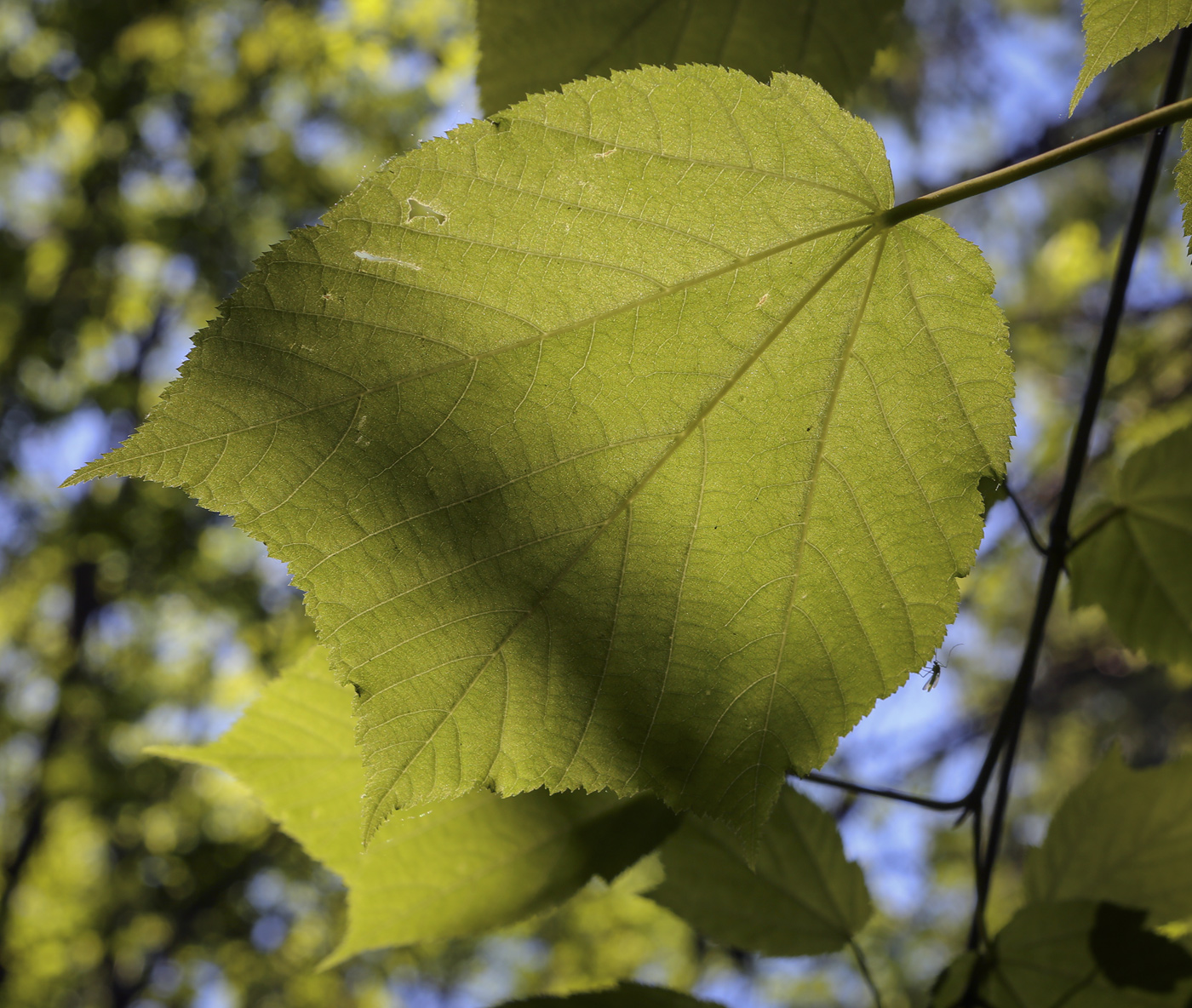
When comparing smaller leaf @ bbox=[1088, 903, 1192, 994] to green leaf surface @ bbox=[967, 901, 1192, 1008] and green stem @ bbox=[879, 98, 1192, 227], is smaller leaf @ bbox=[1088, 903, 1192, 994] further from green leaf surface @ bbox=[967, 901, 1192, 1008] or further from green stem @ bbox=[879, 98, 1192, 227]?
green stem @ bbox=[879, 98, 1192, 227]

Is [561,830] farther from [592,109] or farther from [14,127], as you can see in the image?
[14,127]

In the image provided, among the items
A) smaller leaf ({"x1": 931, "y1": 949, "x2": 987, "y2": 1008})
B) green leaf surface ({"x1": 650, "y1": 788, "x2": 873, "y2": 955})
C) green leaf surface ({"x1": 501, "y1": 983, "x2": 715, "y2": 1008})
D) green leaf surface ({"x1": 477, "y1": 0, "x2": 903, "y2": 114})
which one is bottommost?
smaller leaf ({"x1": 931, "y1": 949, "x2": 987, "y2": 1008})

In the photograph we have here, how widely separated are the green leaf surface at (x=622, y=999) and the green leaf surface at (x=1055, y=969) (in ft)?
0.98

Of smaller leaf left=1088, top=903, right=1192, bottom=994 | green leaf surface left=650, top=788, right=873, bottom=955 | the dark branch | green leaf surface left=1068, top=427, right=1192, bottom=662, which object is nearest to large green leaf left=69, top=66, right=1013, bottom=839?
green leaf surface left=650, top=788, right=873, bottom=955

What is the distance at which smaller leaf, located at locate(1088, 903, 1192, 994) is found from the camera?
93 centimetres

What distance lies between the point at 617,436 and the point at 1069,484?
620 mm

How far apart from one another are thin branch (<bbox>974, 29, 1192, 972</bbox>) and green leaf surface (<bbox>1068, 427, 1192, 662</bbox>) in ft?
0.83

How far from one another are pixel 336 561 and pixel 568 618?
0.18 meters

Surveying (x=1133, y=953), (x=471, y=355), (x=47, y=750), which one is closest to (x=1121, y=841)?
(x=1133, y=953)

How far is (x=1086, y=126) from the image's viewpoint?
12.5 ft

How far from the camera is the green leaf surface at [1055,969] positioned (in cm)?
94

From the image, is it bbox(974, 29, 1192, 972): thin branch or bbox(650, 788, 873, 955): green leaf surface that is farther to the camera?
bbox(650, 788, 873, 955): green leaf surface

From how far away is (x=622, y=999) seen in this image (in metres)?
0.93

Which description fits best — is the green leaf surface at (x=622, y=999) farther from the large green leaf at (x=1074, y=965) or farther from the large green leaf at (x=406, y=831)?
the large green leaf at (x=1074, y=965)
